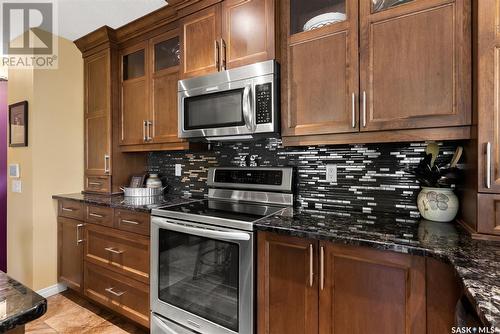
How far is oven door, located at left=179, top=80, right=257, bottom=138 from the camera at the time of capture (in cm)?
170

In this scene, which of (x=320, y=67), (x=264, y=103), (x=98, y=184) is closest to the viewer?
(x=320, y=67)

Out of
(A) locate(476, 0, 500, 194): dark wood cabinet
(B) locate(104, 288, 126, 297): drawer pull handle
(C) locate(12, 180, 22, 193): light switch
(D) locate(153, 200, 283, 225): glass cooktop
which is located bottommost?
(B) locate(104, 288, 126, 297): drawer pull handle

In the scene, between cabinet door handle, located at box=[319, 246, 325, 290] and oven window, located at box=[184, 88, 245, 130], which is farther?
oven window, located at box=[184, 88, 245, 130]

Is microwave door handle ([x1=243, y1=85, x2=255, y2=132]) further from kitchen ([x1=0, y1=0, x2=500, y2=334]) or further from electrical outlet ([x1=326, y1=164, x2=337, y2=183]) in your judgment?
electrical outlet ([x1=326, y1=164, x2=337, y2=183])

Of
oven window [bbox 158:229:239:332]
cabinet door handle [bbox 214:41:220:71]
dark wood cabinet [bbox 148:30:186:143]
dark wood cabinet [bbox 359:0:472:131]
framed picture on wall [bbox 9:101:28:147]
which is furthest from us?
framed picture on wall [bbox 9:101:28:147]

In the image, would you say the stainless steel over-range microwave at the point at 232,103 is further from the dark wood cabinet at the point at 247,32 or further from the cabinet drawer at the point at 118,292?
the cabinet drawer at the point at 118,292

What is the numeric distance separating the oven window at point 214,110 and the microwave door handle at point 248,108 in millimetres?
38

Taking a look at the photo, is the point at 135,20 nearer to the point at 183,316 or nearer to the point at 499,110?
the point at 183,316

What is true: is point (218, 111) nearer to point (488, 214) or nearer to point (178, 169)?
Result: point (178, 169)

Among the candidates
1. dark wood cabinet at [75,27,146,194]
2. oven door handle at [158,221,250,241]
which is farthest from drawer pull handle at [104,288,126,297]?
dark wood cabinet at [75,27,146,194]

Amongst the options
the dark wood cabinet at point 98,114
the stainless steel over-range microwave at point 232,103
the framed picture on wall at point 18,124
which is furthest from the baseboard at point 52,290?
the stainless steel over-range microwave at point 232,103

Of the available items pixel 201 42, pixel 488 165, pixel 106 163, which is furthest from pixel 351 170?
pixel 106 163

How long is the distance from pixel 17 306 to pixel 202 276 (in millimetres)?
1084

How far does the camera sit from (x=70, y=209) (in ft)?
8.11
